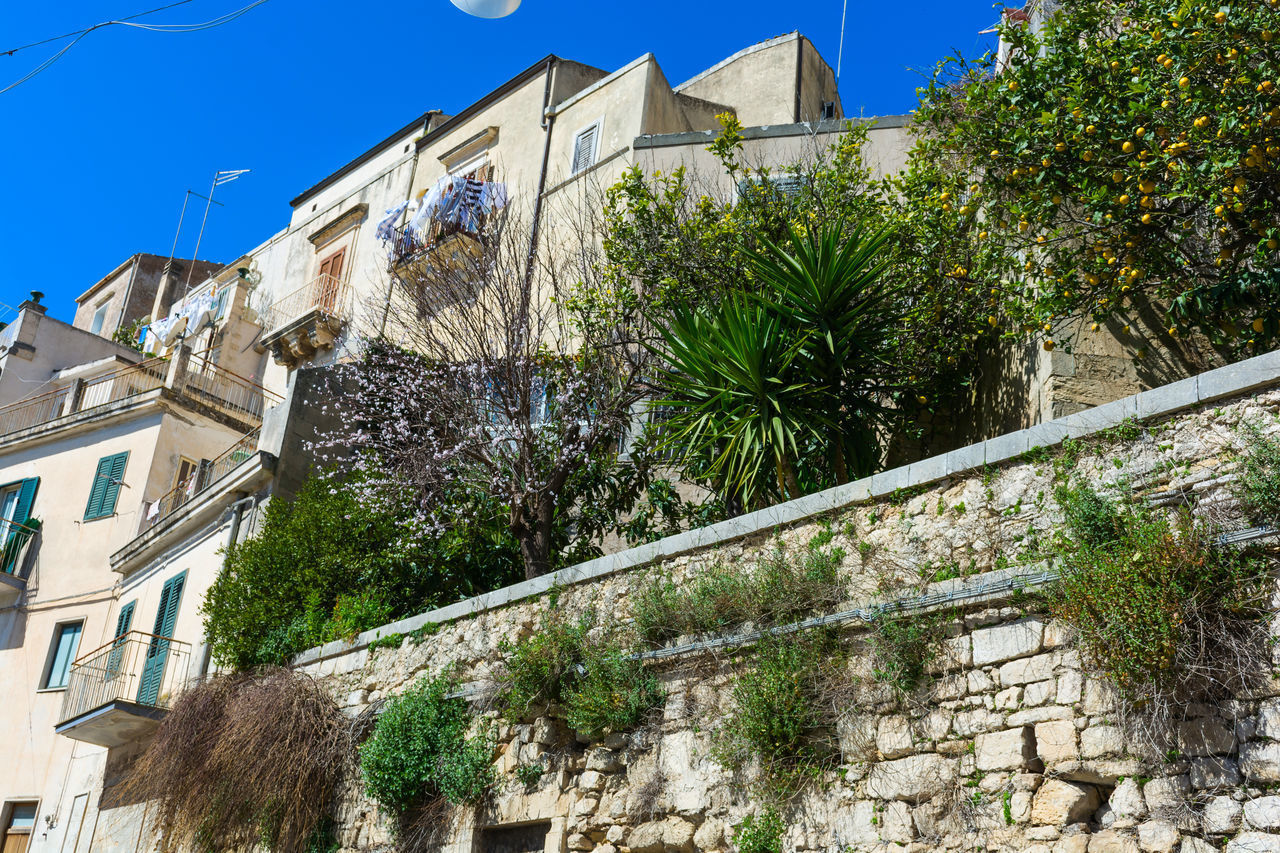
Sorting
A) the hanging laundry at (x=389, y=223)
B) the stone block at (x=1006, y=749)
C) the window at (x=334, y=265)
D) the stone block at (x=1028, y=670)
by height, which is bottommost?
the stone block at (x=1006, y=749)

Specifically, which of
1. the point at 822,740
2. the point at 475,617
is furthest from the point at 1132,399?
the point at 475,617

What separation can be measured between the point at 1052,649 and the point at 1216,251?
4.62m

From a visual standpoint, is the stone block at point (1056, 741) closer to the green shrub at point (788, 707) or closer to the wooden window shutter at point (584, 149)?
the green shrub at point (788, 707)

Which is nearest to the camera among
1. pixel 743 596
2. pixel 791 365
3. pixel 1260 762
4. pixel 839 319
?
pixel 1260 762

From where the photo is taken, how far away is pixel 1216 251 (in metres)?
9.30

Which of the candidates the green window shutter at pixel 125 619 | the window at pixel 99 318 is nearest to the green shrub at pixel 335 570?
the green window shutter at pixel 125 619

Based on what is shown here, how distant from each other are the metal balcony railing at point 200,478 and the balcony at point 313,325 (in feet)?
15.1

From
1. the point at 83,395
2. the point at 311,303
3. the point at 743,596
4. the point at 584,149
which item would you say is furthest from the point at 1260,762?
the point at 83,395

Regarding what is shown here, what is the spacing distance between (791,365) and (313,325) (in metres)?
16.7

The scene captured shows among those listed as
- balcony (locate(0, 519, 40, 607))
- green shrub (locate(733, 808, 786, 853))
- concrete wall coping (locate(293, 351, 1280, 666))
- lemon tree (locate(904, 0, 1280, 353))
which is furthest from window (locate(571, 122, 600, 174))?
green shrub (locate(733, 808, 786, 853))

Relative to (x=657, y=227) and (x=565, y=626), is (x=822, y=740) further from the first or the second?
(x=657, y=227)

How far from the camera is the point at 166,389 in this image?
1989cm

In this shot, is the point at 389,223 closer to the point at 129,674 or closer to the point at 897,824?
the point at 129,674

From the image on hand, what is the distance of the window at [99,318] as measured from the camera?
120ft
